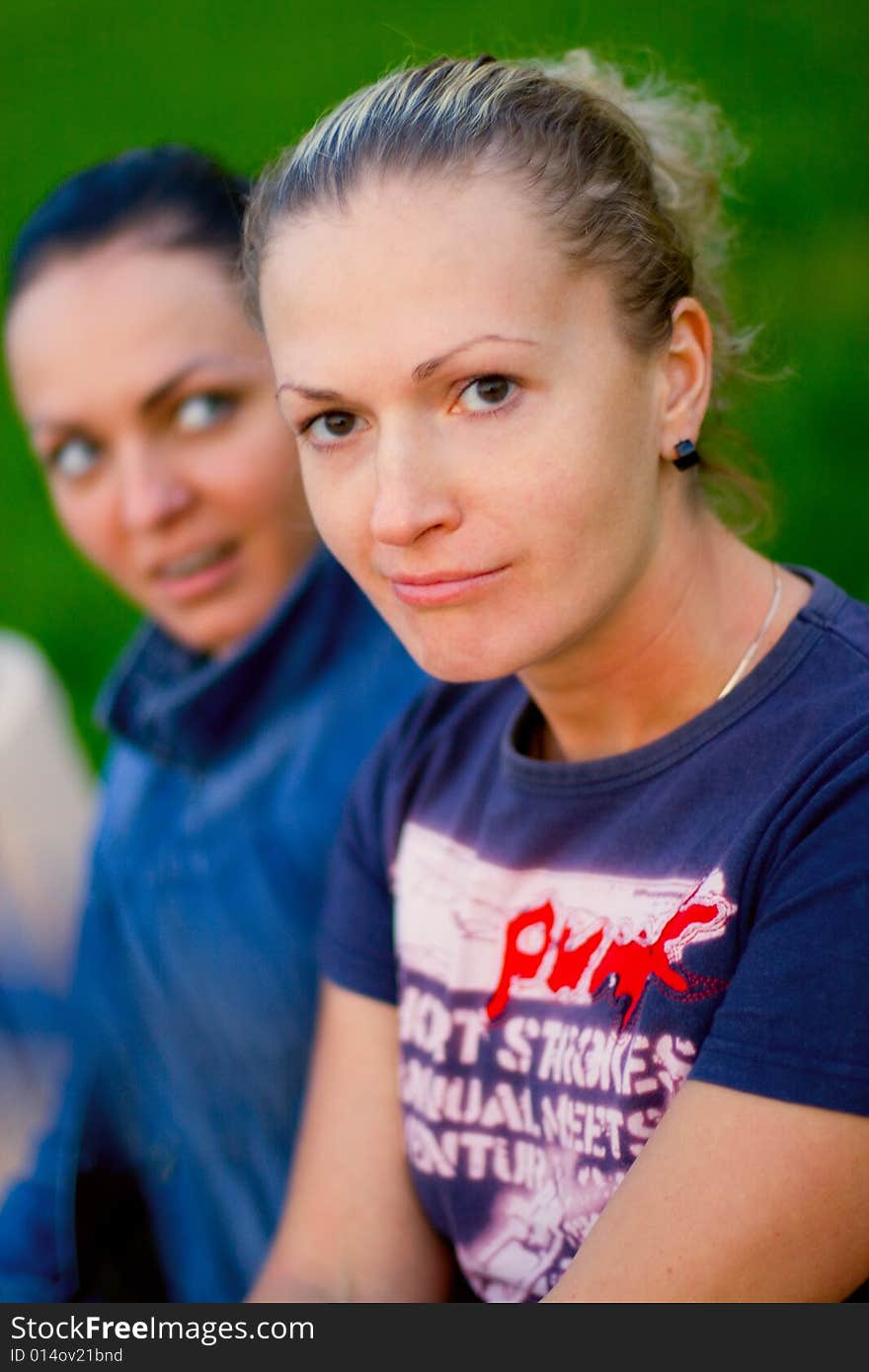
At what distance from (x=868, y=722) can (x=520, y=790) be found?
399 millimetres

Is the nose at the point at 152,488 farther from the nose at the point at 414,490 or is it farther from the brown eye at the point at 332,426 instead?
the nose at the point at 414,490

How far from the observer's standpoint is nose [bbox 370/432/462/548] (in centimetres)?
140

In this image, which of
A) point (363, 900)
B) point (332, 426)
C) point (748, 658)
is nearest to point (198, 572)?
point (363, 900)

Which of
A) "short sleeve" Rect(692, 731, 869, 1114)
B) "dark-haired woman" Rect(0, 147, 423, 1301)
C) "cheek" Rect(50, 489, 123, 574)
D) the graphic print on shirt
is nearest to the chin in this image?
the graphic print on shirt

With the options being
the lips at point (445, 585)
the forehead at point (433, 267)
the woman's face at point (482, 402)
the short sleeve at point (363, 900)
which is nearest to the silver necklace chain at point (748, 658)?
the woman's face at point (482, 402)

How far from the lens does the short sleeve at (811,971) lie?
47.8 inches

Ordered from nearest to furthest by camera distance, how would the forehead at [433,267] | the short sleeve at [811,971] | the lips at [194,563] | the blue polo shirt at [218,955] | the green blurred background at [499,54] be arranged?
1. the short sleeve at [811,971]
2. the forehead at [433,267]
3. the blue polo shirt at [218,955]
4. the lips at [194,563]
5. the green blurred background at [499,54]

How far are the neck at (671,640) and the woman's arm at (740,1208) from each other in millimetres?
399

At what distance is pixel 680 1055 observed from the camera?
136cm

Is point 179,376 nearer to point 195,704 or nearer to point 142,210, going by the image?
point 142,210

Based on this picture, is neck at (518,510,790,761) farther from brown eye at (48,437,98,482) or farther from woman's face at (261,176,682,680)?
brown eye at (48,437,98,482)

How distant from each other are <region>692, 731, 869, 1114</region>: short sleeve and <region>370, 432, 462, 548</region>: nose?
41cm

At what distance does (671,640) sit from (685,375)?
0.26 m

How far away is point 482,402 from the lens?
1402 mm
